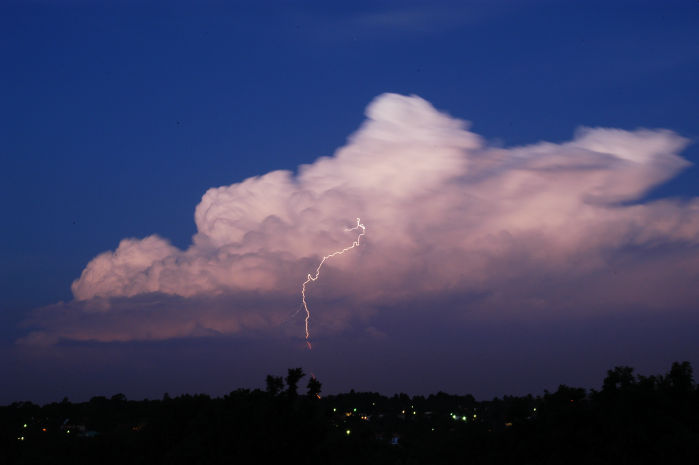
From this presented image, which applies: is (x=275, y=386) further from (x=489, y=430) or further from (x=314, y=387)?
(x=489, y=430)

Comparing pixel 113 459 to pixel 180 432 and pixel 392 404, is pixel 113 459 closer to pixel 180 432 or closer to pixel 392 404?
pixel 180 432

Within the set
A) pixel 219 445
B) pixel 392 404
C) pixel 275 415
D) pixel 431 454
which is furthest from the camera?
pixel 392 404

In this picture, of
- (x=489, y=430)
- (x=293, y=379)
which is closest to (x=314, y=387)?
(x=293, y=379)

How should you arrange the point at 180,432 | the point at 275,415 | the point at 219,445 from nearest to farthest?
the point at 275,415, the point at 219,445, the point at 180,432

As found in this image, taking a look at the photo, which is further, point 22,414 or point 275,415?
point 22,414

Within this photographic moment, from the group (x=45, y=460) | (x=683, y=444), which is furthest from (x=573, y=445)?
(x=45, y=460)

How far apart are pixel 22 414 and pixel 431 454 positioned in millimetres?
86931

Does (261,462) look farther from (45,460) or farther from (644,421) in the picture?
(45,460)

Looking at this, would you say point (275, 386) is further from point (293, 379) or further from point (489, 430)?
point (489, 430)

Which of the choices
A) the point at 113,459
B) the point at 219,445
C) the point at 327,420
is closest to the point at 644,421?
the point at 327,420

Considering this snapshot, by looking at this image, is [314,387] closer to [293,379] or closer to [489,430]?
[293,379]

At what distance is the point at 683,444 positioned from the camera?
28016 mm

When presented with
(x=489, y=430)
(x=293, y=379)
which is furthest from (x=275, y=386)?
(x=489, y=430)

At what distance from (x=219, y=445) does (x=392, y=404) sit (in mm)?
118707
